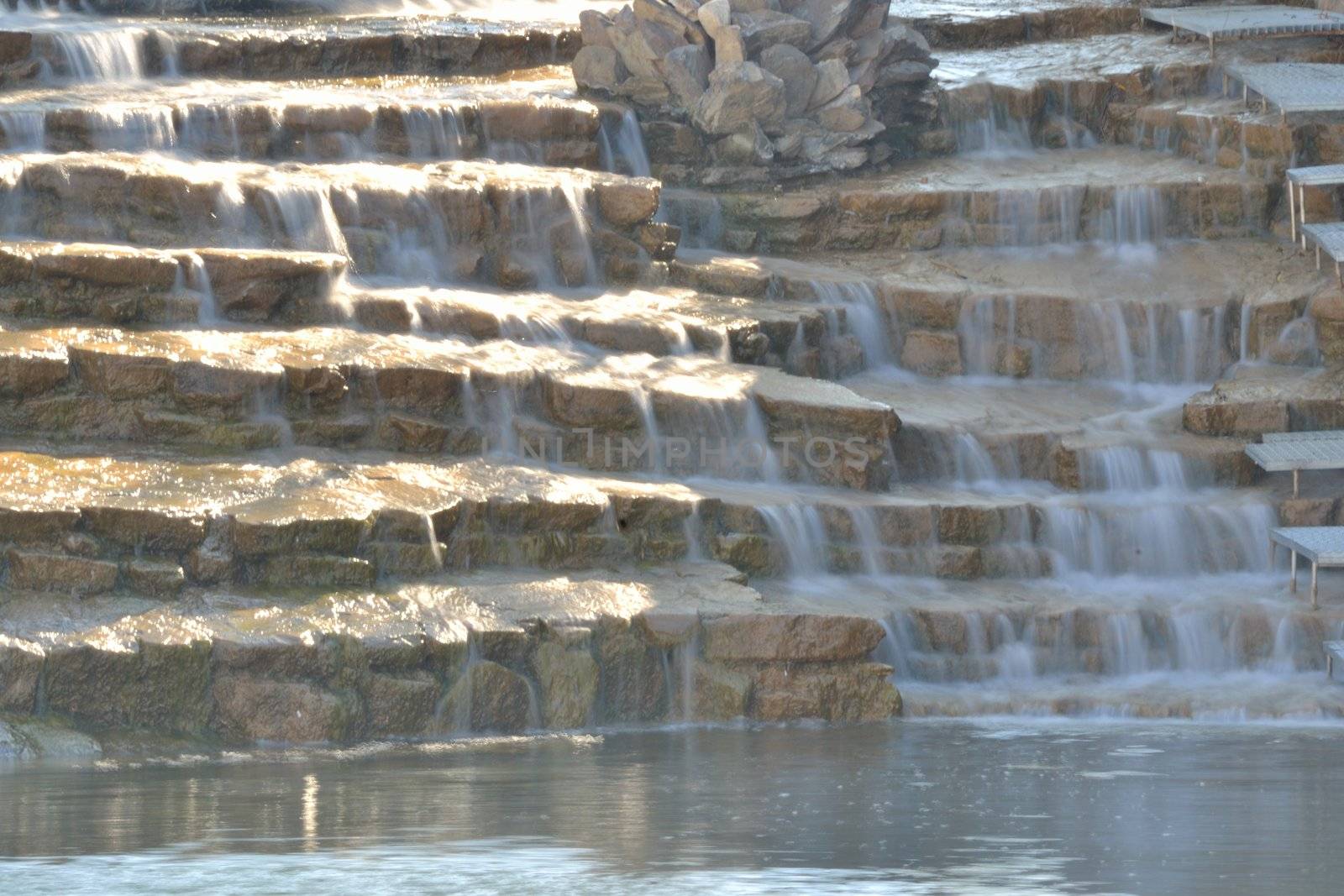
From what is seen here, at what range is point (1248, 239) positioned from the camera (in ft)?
65.2

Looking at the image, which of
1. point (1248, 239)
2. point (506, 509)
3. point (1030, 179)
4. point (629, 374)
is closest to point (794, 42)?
point (1030, 179)

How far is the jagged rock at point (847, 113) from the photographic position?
21234mm

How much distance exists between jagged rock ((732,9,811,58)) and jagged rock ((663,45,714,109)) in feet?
2.14

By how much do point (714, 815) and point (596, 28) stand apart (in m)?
12.7

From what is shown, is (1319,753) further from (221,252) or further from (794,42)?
(794,42)

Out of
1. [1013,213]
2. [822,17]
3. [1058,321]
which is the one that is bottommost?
[1058,321]

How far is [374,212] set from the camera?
1758cm

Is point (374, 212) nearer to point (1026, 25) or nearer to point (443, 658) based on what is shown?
point (443, 658)

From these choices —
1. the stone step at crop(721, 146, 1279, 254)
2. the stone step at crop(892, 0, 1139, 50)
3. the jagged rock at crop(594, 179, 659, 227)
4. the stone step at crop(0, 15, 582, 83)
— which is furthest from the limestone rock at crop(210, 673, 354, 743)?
the stone step at crop(892, 0, 1139, 50)

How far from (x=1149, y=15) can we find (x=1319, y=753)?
13797mm

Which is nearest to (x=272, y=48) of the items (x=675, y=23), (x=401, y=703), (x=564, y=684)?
(x=675, y=23)

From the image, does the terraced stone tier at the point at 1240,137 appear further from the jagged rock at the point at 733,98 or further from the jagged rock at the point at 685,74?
the jagged rock at the point at 685,74

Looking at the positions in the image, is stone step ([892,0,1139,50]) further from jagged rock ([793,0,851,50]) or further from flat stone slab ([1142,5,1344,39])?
jagged rock ([793,0,851,50])

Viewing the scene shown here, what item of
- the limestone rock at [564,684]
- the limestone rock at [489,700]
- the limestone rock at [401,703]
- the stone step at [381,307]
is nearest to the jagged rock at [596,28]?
the stone step at [381,307]
